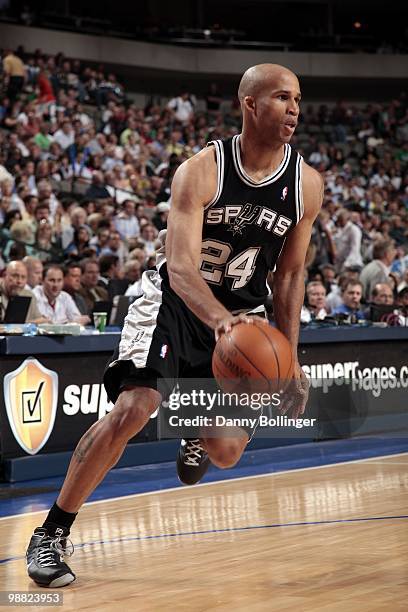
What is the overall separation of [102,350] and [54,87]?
11.9 m

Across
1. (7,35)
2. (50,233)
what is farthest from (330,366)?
(7,35)

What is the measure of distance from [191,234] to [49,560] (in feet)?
4.82

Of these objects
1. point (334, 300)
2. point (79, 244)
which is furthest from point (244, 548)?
point (79, 244)

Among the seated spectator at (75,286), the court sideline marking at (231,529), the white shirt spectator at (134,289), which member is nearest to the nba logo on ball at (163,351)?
the court sideline marking at (231,529)

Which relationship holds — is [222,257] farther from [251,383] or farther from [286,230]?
[251,383]

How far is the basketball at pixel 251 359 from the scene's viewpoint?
12.4 feet

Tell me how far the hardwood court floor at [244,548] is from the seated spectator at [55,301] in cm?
266

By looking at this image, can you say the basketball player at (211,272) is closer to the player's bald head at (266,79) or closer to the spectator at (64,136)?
the player's bald head at (266,79)

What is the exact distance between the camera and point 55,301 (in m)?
9.58

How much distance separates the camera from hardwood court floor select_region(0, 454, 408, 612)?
4082mm

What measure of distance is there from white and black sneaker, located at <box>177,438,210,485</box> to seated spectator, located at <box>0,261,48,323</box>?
390 centimetres

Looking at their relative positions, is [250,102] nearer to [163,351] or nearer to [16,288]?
[163,351]

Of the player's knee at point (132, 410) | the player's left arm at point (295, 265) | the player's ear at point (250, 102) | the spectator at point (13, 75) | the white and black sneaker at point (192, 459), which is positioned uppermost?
the spectator at point (13, 75)

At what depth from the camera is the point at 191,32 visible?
27.4 metres
